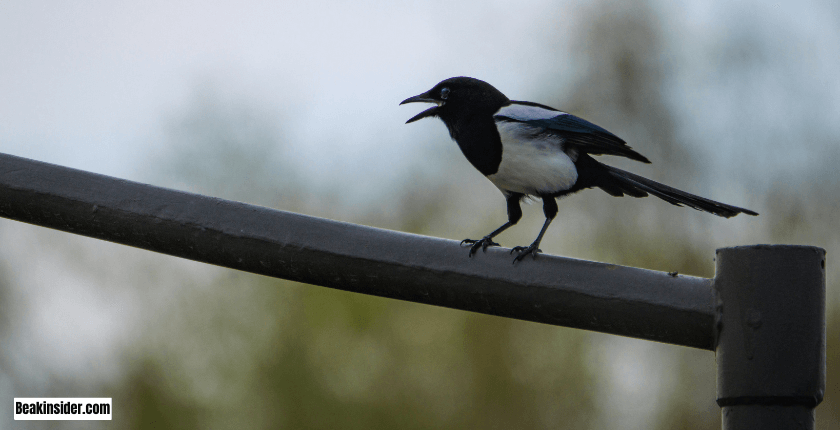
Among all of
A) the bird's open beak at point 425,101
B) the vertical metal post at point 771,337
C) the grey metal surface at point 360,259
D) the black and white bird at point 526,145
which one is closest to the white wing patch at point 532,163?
the black and white bird at point 526,145

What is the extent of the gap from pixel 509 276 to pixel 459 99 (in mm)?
1801

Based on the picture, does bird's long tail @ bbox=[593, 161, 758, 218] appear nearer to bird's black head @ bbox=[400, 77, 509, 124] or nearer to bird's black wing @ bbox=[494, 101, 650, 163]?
bird's black wing @ bbox=[494, 101, 650, 163]

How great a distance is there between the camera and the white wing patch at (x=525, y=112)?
280cm

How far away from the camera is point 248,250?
1.29 meters

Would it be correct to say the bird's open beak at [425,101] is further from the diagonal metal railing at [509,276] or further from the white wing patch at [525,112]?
the diagonal metal railing at [509,276]

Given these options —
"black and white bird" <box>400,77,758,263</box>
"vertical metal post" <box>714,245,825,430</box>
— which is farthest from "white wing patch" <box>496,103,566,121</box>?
"vertical metal post" <box>714,245,825,430</box>

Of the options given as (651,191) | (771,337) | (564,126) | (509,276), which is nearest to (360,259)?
(509,276)

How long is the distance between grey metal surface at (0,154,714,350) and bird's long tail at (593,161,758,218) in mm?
629

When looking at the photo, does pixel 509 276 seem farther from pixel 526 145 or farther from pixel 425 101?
pixel 425 101

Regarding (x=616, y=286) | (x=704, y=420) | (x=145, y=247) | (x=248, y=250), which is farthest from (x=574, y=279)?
(x=704, y=420)

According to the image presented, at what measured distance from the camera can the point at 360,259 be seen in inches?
48.7

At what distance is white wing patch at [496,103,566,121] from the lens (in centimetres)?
280

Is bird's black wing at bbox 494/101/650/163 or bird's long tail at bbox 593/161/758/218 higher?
bird's black wing at bbox 494/101/650/163

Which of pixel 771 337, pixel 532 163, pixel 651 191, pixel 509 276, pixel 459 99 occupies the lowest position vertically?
pixel 771 337
